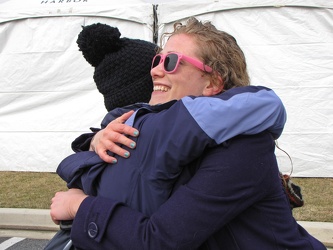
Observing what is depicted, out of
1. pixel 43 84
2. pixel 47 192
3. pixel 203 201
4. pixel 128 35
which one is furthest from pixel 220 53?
pixel 43 84

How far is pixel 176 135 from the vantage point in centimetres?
95

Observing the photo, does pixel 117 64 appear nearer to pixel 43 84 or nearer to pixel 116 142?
pixel 116 142

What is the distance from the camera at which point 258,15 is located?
572 centimetres

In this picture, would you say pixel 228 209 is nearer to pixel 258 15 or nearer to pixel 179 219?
pixel 179 219

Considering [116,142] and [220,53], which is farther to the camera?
[220,53]

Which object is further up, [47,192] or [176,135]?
[176,135]

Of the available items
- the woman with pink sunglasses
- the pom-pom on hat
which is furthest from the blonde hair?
the pom-pom on hat

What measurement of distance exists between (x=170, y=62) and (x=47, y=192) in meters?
4.56

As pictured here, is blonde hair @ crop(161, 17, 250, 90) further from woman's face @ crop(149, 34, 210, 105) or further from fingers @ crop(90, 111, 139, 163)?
fingers @ crop(90, 111, 139, 163)

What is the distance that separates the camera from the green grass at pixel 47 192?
4.38 metres

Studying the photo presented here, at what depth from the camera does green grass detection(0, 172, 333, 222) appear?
4.38m

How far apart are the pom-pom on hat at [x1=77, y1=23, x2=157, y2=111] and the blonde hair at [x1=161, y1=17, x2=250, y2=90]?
297 mm

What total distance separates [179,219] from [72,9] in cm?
576

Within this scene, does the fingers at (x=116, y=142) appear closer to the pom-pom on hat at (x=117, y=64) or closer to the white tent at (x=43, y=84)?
the pom-pom on hat at (x=117, y=64)
